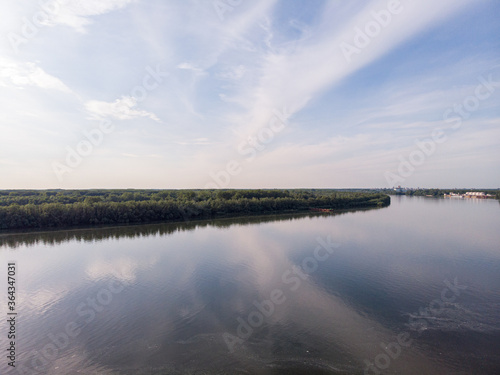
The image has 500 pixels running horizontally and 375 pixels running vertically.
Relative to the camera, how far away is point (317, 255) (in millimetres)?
18047

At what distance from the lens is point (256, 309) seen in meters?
10.3
